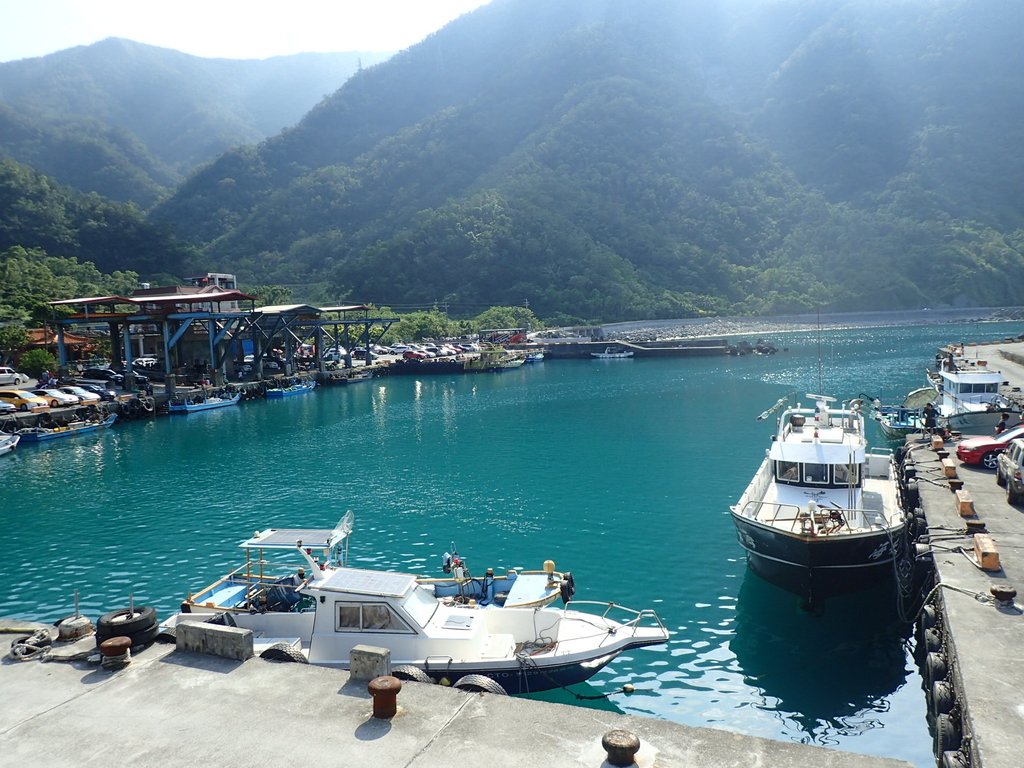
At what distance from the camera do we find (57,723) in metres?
10.8

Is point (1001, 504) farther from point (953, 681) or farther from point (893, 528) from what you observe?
point (953, 681)

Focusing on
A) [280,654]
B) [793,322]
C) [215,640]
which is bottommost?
[280,654]

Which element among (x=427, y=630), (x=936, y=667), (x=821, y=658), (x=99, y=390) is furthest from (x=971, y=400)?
(x=99, y=390)

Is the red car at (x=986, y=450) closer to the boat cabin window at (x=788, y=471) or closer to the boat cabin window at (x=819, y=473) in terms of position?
the boat cabin window at (x=819, y=473)

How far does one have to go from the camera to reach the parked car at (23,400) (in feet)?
180

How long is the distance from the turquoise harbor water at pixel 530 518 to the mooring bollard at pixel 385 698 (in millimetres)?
5939

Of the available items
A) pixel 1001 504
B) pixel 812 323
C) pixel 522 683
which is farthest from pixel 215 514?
pixel 812 323

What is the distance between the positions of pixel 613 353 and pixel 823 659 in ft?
335

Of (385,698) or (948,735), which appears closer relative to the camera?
(385,698)

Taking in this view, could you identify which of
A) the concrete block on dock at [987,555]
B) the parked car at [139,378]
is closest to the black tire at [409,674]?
the concrete block on dock at [987,555]

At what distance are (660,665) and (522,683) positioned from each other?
14.4 feet

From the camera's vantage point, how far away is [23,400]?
5522 cm

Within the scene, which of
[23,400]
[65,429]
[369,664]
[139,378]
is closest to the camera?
[369,664]

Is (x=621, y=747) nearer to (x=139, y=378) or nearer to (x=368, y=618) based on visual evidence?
(x=368, y=618)
